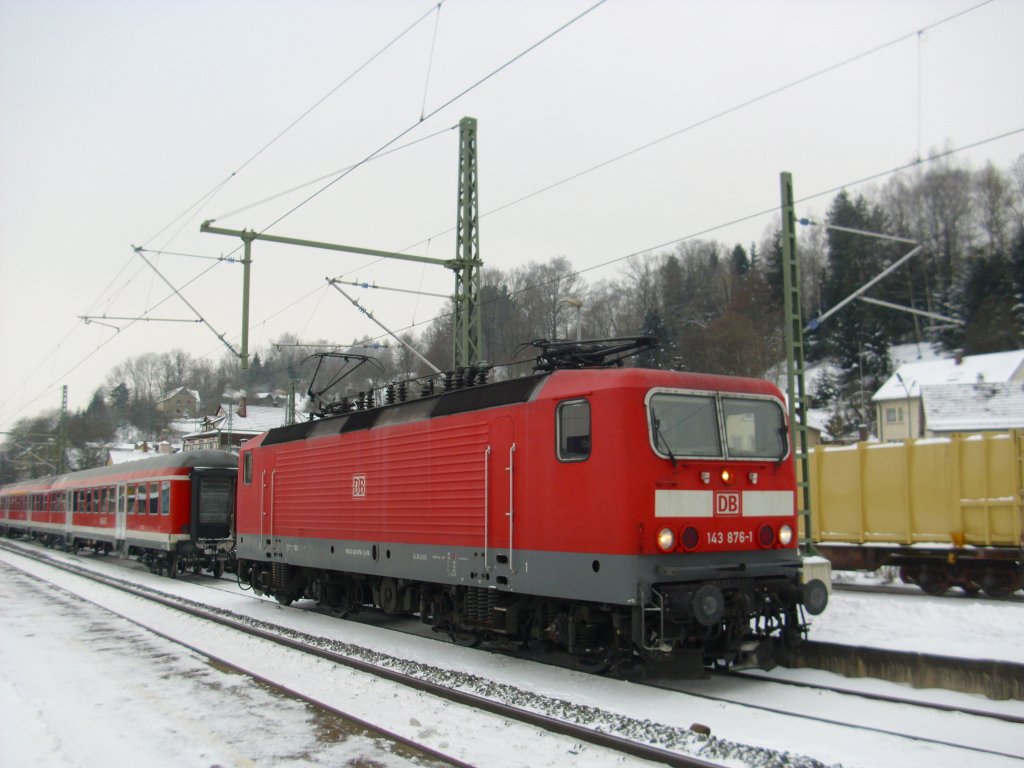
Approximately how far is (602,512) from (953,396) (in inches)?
1564

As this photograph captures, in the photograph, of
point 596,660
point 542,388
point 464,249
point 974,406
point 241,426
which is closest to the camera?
point 596,660

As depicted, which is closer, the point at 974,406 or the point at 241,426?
the point at 974,406

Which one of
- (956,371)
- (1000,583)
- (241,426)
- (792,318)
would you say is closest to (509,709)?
(792,318)

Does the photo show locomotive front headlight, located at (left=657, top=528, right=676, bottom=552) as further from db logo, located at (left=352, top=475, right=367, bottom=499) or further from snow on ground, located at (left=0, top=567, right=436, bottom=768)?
db logo, located at (left=352, top=475, right=367, bottom=499)

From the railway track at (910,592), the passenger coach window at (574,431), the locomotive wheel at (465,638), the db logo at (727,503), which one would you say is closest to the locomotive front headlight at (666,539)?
the db logo at (727,503)

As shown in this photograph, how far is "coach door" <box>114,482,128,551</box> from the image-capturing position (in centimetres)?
2747

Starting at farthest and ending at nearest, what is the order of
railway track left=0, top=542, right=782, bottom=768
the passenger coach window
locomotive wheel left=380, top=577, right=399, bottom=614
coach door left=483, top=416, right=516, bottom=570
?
1. locomotive wheel left=380, top=577, right=399, bottom=614
2. coach door left=483, top=416, right=516, bottom=570
3. the passenger coach window
4. railway track left=0, top=542, right=782, bottom=768

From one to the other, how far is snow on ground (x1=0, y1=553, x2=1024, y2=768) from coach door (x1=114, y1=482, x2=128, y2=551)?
14615 mm

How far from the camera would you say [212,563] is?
2402 cm

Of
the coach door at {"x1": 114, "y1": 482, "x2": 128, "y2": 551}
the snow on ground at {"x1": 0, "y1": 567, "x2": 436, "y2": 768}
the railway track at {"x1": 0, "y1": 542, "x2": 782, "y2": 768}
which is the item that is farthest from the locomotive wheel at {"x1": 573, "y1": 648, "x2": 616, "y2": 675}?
the coach door at {"x1": 114, "y1": 482, "x2": 128, "y2": 551}

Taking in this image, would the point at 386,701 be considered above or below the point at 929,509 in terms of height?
below

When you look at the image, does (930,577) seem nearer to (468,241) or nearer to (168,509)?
(468,241)

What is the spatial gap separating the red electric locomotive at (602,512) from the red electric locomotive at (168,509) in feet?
41.7

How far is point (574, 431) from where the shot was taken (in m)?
9.38
